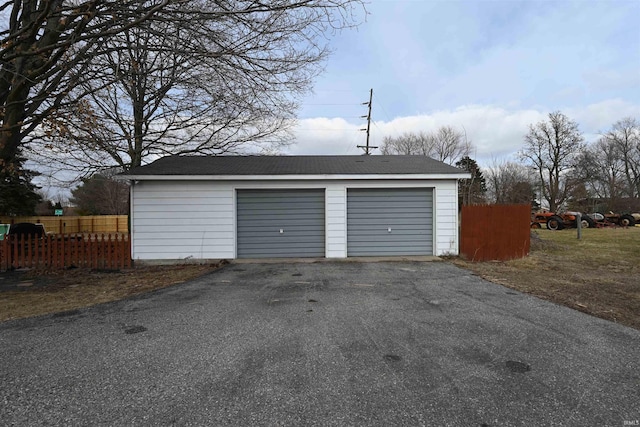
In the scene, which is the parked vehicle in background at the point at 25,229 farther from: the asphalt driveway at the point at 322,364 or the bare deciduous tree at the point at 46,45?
the asphalt driveway at the point at 322,364

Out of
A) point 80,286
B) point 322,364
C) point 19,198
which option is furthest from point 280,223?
point 19,198

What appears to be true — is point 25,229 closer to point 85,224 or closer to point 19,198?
point 19,198

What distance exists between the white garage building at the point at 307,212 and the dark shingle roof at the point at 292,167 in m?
0.06

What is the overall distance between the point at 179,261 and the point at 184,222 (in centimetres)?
106

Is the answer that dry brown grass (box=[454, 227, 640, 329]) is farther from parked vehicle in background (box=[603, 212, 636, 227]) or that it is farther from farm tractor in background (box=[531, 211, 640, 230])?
parked vehicle in background (box=[603, 212, 636, 227])

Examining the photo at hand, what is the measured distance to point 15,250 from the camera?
8.44m

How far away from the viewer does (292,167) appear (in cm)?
1030

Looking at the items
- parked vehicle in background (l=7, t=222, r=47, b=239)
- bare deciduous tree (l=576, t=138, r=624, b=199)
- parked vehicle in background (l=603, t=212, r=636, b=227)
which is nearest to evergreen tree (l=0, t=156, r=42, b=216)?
parked vehicle in background (l=7, t=222, r=47, b=239)

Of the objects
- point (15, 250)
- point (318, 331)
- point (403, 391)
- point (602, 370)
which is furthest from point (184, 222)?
point (602, 370)

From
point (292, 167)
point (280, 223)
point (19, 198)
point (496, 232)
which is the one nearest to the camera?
point (496, 232)

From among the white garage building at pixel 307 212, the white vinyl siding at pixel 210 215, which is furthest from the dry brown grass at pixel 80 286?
the white garage building at pixel 307 212

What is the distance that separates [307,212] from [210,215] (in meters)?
2.68

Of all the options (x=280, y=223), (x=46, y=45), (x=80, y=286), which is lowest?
(x=80, y=286)

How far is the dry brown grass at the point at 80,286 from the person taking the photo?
5.25 metres
